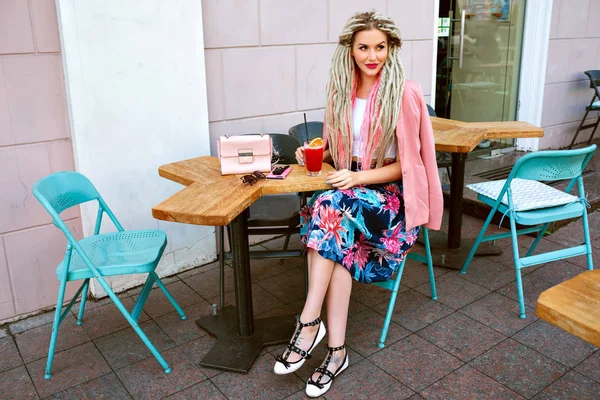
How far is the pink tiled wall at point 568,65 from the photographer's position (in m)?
5.68

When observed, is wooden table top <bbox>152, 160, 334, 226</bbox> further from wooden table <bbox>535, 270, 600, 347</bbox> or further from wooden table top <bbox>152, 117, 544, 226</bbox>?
wooden table <bbox>535, 270, 600, 347</bbox>

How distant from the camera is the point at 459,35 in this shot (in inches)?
204

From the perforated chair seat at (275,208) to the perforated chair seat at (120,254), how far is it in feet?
1.71

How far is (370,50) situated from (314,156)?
52cm

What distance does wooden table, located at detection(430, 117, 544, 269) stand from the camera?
3.04 meters

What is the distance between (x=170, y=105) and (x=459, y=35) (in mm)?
3225

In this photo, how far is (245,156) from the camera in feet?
8.01

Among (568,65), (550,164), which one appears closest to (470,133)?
(550,164)

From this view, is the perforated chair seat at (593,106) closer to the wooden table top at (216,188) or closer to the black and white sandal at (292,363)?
the wooden table top at (216,188)

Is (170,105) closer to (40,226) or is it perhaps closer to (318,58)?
(40,226)

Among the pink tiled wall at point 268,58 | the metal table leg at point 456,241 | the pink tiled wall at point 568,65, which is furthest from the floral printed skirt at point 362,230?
the pink tiled wall at point 568,65

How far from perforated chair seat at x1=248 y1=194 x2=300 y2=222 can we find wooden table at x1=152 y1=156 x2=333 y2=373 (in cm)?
37

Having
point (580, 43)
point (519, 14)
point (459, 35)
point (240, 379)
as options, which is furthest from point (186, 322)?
point (580, 43)

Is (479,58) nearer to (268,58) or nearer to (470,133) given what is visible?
(470,133)
